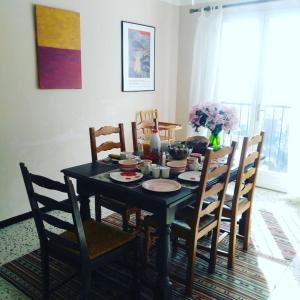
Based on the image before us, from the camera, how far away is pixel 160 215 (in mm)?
1776

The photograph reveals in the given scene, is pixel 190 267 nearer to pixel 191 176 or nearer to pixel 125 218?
pixel 191 176

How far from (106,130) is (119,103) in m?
1.21

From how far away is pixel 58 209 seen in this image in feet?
5.32

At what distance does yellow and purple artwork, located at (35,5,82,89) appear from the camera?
2.91 m

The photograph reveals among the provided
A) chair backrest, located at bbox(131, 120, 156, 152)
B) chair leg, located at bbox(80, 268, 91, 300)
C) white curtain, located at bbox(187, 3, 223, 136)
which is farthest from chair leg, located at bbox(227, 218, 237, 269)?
white curtain, located at bbox(187, 3, 223, 136)

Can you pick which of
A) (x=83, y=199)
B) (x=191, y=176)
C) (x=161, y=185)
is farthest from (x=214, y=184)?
(x=83, y=199)

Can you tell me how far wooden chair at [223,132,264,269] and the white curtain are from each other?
1.91 meters

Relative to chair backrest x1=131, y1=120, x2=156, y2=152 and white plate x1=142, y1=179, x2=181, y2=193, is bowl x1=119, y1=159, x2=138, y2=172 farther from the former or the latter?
chair backrest x1=131, y1=120, x2=156, y2=152

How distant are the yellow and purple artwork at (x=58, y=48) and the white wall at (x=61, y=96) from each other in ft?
0.21

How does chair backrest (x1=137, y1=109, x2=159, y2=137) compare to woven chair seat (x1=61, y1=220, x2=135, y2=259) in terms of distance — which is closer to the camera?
woven chair seat (x1=61, y1=220, x2=135, y2=259)

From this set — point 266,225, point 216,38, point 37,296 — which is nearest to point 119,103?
point 216,38

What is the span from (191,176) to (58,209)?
35.4 inches

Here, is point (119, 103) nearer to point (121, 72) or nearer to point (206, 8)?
point (121, 72)

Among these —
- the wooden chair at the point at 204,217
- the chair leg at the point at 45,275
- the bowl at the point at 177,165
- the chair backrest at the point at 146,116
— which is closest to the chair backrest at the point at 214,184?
the wooden chair at the point at 204,217
